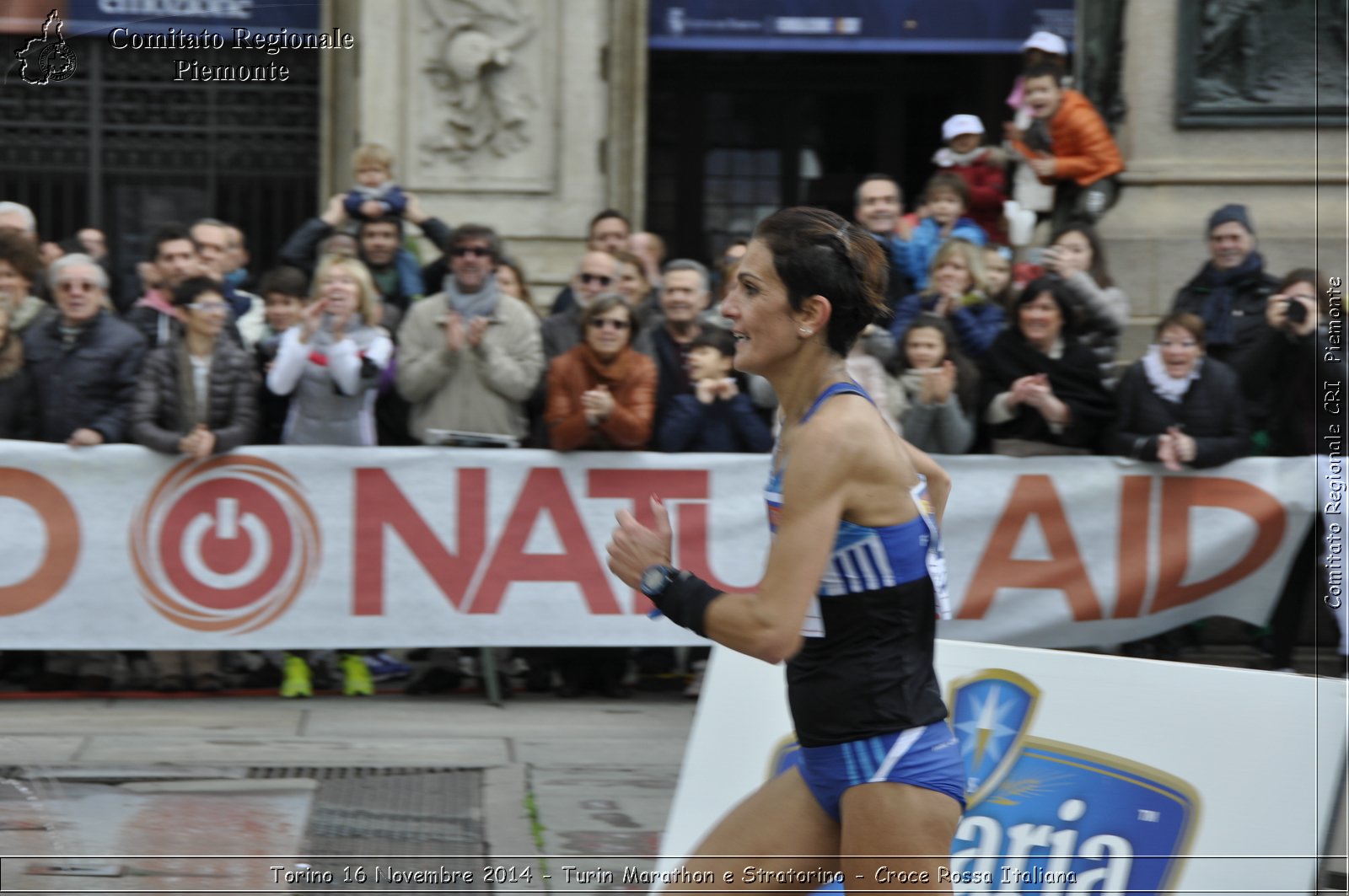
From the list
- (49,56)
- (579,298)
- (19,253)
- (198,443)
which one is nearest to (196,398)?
(198,443)

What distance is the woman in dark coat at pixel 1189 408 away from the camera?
834cm

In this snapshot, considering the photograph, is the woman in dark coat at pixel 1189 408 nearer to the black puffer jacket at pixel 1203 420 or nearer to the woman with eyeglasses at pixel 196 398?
the black puffer jacket at pixel 1203 420

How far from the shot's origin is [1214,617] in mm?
8516

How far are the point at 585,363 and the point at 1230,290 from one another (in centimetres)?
351

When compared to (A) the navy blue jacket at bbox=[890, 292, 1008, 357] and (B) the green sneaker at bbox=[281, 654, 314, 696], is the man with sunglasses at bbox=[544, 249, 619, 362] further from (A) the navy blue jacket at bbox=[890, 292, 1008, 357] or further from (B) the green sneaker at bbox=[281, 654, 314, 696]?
(B) the green sneaker at bbox=[281, 654, 314, 696]

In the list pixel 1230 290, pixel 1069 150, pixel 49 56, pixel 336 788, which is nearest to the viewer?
pixel 336 788

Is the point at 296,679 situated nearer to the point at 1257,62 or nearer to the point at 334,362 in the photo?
the point at 334,362

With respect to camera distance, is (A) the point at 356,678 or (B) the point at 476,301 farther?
(B) the point at 476,301

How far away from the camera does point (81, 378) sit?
316 inches

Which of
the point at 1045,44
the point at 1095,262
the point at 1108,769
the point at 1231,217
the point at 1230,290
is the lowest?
the point at 1108,769

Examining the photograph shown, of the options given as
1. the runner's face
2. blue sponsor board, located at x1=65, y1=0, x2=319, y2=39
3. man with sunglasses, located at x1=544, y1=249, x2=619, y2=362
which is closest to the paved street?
man with sunglasses, located at x1=544, y1=249, x2=619, y2=362

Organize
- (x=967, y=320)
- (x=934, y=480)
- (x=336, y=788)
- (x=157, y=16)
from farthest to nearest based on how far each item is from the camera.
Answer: (x=157, y=16) < (x=967, y=320) < (x=336, y=788) < (x=934, y=480)

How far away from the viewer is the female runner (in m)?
3.25

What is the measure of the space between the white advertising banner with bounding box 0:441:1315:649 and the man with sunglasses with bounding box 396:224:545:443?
0.24 m
